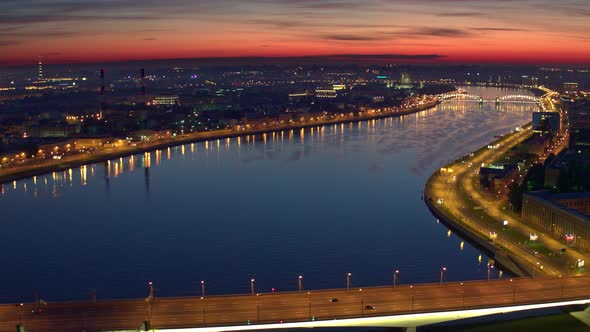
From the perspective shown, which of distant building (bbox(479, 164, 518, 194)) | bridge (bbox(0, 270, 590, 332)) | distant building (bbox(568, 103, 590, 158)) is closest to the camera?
bridge (bbox(0, 270, 590, 332))

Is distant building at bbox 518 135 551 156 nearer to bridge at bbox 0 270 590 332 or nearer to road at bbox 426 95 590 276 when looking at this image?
road at bbox 426 95 590 276

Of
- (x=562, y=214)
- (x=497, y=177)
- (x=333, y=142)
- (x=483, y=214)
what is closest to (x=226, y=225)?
(x=483, y=214)

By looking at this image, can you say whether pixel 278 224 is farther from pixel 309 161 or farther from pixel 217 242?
pixel 309 161

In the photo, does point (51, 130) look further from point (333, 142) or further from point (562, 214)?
point (562, 214)

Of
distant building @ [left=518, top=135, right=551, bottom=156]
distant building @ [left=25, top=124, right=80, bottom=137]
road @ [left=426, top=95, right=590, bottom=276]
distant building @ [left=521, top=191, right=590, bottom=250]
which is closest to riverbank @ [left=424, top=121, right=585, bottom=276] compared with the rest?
road @ [left=426, top=95, right=590, bottom=276]

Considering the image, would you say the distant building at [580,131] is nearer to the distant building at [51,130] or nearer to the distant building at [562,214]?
the distant building at [562,214]

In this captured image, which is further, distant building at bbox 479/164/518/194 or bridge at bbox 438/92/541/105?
bridge at bbox 438/92/541/105
